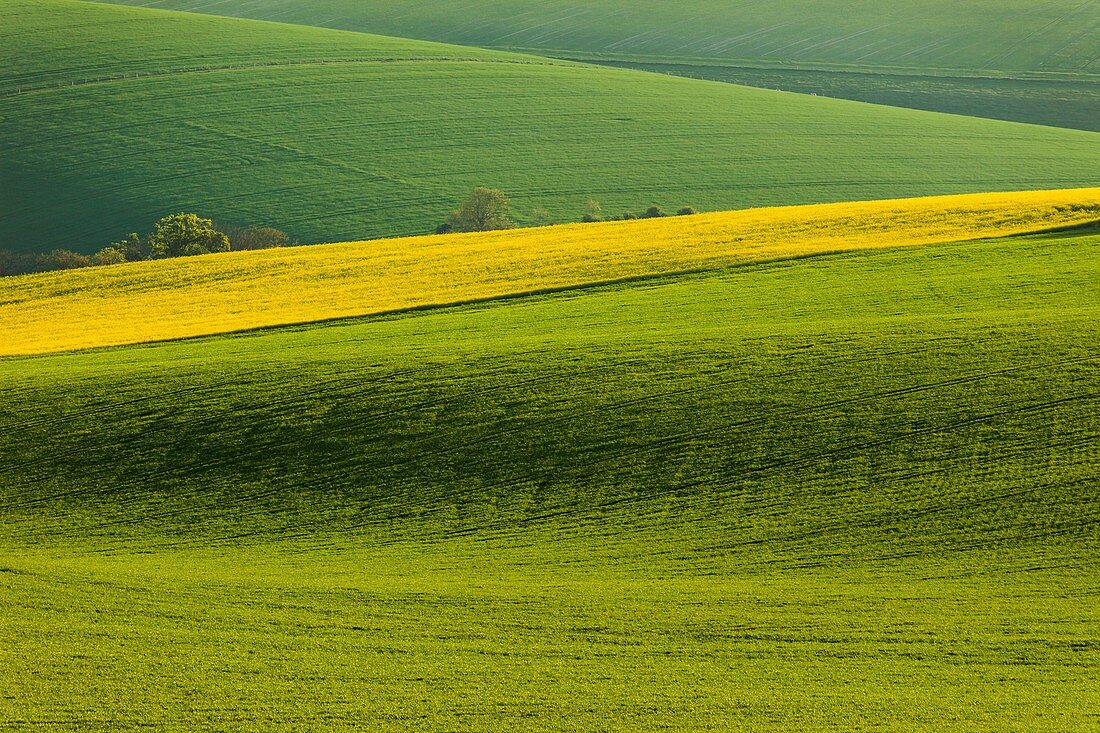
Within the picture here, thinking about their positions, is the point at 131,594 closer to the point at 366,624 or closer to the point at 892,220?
the point at 366,624

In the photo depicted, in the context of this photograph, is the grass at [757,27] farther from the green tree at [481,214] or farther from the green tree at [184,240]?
the green tree at [184,240]

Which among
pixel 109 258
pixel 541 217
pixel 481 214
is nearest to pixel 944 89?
pixel 541 217

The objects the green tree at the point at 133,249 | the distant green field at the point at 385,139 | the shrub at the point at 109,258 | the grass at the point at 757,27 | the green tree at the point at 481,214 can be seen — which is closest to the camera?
the shrub at the point at 109,258

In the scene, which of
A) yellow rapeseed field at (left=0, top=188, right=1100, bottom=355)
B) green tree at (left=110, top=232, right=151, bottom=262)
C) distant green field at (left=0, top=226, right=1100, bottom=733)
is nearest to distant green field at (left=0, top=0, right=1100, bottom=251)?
green tree at (left=110, top=232, right=151, bottom=262)

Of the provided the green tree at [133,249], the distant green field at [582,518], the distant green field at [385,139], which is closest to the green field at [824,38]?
the distant green field at [385,139]

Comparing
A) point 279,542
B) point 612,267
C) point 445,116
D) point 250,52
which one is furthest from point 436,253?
point 250,52

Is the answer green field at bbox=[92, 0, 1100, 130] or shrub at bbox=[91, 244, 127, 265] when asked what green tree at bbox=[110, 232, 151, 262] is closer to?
shrub at bbox=[91, 244, 127, 265]
